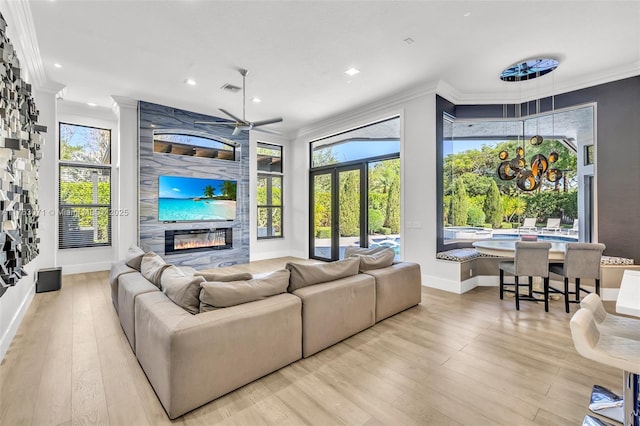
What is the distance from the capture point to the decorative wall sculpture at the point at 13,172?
2.30 meters

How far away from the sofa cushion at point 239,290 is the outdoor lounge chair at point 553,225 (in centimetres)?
496

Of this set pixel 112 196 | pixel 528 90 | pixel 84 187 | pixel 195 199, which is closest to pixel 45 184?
pixel 84 187

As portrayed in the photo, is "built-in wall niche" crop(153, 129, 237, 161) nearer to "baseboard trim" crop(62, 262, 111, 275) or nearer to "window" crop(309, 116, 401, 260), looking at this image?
"window" crop(309, 116, 401, 260)

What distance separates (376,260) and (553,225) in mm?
3730

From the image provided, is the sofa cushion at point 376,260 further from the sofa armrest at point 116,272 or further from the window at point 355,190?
the sofa armrest at point 116,272

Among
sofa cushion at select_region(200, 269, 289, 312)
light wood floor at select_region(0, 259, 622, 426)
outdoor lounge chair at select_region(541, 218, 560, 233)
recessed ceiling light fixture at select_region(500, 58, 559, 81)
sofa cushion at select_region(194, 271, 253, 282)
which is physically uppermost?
recessed ceiling light fixture at select_region(500, 58, 559, 81)

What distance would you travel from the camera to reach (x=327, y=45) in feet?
12.1

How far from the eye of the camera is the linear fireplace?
5.86 metres

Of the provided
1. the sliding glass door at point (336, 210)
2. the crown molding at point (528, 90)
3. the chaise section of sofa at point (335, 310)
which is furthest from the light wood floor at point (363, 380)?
the crown molding at point (528, 90)

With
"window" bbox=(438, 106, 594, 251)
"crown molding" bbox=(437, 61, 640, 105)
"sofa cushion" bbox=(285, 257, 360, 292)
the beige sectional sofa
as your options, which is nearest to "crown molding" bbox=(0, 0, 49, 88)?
the beige sectional sofa

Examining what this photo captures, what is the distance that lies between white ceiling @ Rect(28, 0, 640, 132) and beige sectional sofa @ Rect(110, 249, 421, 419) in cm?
267

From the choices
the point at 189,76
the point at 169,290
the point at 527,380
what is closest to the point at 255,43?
the point at 189,76

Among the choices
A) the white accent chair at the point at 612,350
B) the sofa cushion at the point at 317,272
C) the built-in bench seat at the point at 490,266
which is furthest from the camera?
the built-in bench seat at the point at 490,266

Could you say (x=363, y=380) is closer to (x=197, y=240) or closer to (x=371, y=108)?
(x=371, y=108)
